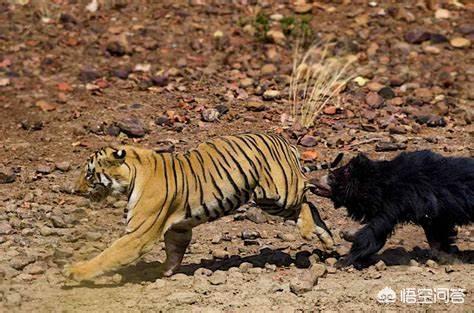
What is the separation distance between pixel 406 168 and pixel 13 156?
423 cm

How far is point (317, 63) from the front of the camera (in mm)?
12297

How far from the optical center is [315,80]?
1198 centimetres

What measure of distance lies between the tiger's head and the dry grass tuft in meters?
3.80

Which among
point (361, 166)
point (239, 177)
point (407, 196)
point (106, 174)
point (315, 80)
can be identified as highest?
point (106, 174)

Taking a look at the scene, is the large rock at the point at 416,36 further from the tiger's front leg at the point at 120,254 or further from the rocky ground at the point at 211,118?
the tiger's front leg at the point at 120,254

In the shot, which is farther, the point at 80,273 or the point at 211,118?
the point at 211,118

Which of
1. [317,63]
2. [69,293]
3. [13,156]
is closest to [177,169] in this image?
[69,293]

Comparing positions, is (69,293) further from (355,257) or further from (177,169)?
(355,257)

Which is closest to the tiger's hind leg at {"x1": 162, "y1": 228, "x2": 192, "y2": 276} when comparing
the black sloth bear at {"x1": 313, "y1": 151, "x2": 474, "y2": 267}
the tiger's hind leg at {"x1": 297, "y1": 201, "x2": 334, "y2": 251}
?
the tiger's hind leg at {"x1": 297, "y1": 201, "x2": 334, "y2": 251}

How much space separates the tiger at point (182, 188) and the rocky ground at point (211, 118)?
319 millimetres

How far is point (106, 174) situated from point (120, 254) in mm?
668

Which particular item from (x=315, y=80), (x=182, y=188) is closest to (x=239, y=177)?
(x=182, y=188)

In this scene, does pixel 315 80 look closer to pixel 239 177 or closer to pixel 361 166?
pixel 361 166

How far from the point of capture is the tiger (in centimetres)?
724
